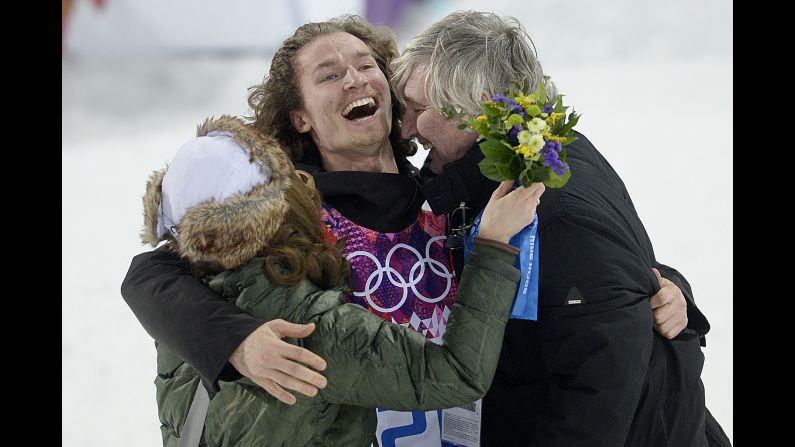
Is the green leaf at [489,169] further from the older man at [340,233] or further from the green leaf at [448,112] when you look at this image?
the older man at [340,233]

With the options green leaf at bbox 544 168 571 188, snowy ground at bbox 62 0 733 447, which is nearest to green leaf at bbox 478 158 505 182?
green leaf at bbox 544 168 571 188

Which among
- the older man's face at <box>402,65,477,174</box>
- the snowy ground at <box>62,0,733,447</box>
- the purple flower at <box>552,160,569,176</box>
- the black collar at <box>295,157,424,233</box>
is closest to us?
the purple flower at <box>552,160,569,176</box>

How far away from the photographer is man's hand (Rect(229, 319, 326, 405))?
181cm

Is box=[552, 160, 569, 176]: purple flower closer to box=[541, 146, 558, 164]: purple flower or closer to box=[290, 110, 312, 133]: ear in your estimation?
box=[541, 146, 558, 164]: purple flower

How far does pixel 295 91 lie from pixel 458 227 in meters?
0.78

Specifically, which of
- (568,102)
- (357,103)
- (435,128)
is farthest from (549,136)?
(568,102)

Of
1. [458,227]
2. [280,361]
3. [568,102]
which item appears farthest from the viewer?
[568,102]

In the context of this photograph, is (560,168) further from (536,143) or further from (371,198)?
(371,198)

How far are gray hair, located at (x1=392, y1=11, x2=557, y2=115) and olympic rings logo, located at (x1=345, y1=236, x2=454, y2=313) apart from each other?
41 centimetres

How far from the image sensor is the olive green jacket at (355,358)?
184 cm

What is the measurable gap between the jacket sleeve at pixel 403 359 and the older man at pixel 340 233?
0.05 m

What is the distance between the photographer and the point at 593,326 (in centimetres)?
206
